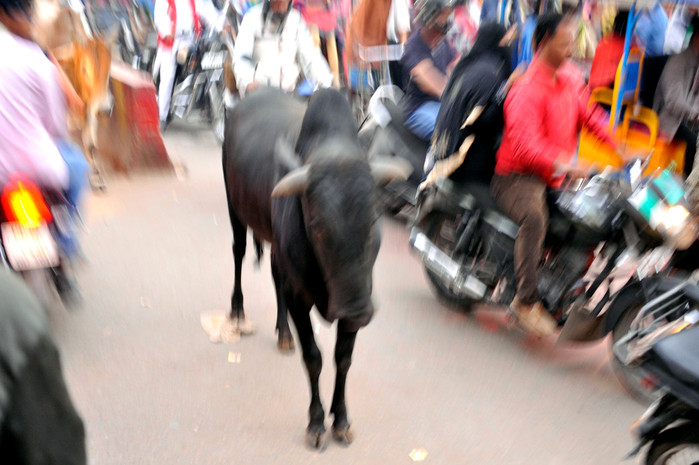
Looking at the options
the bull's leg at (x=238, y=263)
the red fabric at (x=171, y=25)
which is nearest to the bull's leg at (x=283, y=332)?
the bull's leg at (x=238, y=263)

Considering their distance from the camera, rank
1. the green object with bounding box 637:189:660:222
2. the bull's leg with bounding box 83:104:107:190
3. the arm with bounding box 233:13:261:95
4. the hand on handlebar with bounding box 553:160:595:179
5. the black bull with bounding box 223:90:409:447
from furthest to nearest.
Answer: the bull's leg with bounding box 83:104:107:190 → the arm with bounding box 233:13:261:95 → the hand on handlebar with bounding box 553:160:595:179 → the green object with bounding box 637:189:660:222 → the black bull with bounding box 223:90:409:447

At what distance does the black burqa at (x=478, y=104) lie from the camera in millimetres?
4570

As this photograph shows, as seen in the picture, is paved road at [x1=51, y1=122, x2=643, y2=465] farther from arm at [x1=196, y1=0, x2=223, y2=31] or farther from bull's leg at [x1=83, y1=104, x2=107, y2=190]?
arm at [x1=196, y1=0, x2=223, y2=31]

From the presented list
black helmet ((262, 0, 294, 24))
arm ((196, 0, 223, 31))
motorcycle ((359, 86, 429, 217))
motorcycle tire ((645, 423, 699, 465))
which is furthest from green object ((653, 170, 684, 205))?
arm ((196, 0, 223, 31))

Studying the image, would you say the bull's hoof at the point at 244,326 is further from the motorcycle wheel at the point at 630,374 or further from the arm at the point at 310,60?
the arm at the point at 310,60

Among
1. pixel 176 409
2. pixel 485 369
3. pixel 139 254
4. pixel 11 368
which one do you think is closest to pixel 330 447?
pixel 176 409

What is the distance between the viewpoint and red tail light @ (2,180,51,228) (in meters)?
3.61

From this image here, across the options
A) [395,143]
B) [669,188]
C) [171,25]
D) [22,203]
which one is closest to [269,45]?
[395,143]

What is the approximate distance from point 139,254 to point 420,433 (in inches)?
137

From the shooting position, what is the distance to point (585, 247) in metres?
4.34

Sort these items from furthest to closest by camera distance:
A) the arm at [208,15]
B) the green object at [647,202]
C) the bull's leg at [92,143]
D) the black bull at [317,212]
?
the arm at [208,15] < the bull's leg at [92,143] < the green object at [647,202] < the black bull at [317,212]

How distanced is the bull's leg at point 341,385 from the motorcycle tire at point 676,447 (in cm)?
149

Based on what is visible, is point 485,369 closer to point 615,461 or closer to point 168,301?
point 615,461

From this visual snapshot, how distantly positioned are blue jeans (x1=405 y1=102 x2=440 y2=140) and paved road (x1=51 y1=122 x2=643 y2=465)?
4.15 feet
